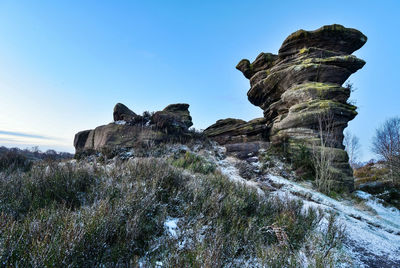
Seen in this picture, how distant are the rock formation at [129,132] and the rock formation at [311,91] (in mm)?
4547

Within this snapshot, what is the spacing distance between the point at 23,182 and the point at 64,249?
10.3 ft

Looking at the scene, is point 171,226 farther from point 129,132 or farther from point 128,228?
point 129,132

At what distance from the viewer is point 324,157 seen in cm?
796

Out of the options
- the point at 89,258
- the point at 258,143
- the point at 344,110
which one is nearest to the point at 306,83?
the point at 344,110

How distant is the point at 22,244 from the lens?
4.69ft

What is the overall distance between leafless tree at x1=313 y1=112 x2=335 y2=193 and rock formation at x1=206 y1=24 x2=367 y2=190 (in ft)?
0.20

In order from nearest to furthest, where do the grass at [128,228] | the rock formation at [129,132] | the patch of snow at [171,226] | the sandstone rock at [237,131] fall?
the grass at [128,228] < the patch of snow at [171,226] < the rock formation at [129,132] < the sandstone rock at [237,131]

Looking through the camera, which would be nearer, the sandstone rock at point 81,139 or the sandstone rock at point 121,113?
the sandstone rock at point 81,139

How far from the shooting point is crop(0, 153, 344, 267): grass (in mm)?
1461

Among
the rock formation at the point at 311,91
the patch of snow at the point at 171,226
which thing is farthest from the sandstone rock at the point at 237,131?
the patch of snow at the point at 171,226

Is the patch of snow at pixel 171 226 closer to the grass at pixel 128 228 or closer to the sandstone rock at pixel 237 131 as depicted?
the grass at pixel 128 228

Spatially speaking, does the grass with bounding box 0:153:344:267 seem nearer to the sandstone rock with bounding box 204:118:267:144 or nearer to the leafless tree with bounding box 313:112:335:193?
the leafless tree with bounding box 313:112:335:193

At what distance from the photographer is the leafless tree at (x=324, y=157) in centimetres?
756

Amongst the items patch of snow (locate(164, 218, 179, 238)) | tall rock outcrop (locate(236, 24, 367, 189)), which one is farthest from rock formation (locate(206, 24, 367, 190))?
patch of snow (locate(164, 218, 179, 238))
